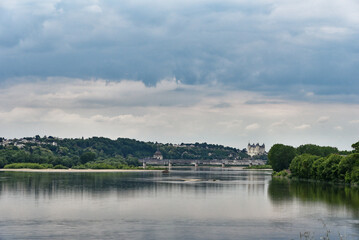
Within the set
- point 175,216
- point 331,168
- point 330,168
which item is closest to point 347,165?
point 331,168

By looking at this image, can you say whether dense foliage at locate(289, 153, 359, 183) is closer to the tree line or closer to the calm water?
the tree line

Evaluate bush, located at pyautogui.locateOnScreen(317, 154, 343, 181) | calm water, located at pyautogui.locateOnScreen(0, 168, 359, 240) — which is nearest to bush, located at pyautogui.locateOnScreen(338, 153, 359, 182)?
bush, located at pyautogui.locateOnScreen(317, 154, 343, 181)

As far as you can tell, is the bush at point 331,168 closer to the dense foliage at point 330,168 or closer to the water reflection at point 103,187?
the dense foliage at point 330,168

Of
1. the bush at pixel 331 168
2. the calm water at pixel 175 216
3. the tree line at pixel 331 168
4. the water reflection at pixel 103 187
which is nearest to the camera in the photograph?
the calm water at pixel 175 216

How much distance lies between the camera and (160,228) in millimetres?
56125

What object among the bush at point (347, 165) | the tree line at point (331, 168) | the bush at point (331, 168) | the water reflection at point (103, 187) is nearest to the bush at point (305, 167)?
the tree line at point (331, 168)

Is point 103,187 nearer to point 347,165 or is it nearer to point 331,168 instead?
point 347,165

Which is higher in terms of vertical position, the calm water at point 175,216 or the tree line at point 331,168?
the tree line at point 331,168

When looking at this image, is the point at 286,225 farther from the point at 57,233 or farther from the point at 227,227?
the point at 57,233

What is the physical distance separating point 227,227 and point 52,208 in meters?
29.3

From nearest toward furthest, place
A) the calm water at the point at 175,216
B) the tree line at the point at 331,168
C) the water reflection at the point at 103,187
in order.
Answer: the calm water at the point at 175,216 → the water reflection at the point at 103,187 → the tree line at the point at 331,168

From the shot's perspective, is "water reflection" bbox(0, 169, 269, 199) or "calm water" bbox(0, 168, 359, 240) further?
"water reflection" bbox(0, 169, 269, 199)

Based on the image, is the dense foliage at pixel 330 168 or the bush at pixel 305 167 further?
the bush at pixel 305 167

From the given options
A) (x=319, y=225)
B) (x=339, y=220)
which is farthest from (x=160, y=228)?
(x=339, y=220)
